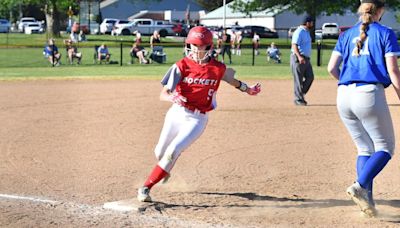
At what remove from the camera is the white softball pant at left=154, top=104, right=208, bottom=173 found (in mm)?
6410

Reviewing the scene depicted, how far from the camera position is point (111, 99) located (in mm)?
15695

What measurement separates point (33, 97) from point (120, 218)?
10.8 meters

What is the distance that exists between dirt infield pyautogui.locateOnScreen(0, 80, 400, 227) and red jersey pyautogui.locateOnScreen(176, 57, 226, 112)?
3.08 feet

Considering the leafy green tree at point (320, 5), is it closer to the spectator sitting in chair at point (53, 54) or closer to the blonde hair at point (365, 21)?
the spectator sitting in chair at point (53, 54)

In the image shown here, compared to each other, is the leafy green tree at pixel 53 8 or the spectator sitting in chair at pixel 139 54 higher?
the leafy green tree at pixel 53 8

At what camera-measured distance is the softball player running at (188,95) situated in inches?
251

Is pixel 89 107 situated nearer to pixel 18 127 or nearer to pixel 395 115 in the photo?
pixel 18 127

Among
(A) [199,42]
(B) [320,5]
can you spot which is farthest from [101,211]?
(B) [320,5]

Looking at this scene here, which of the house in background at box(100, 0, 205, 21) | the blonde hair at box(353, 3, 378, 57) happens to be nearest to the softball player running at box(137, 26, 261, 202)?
the blonde hair at box(353, 3, 378, 57)

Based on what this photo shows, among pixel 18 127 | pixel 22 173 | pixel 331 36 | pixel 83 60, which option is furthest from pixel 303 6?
pixel 22 173

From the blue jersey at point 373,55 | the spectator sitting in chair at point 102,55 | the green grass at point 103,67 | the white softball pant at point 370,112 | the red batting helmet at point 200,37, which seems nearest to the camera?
the blue jersey at point 373,55

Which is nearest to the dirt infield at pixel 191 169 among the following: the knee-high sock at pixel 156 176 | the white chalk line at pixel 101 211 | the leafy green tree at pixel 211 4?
the white chalk line at pixel 101 211

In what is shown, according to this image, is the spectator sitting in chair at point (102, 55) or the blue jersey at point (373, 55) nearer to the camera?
the blue jersey at point (373, 55)

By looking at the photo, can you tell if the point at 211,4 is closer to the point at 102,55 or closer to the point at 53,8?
the point at 53,8
